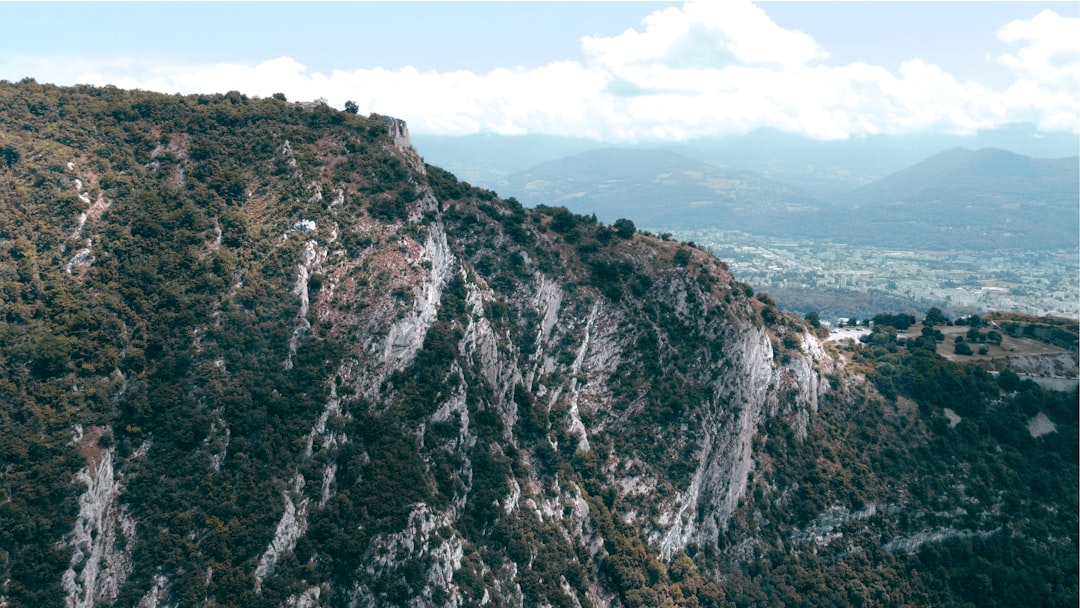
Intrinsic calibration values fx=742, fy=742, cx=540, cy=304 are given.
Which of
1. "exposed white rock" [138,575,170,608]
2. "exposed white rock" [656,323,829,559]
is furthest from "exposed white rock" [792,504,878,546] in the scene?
"exposed white rock" [138,575,170,608]

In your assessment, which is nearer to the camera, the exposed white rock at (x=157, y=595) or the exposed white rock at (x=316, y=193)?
the exposed white rock at (x=157, y=595)

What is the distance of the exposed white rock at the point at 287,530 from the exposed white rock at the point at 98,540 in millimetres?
9103

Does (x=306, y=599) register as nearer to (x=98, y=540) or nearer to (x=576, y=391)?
(x=98, y=540)

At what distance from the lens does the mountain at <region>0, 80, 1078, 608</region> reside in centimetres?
5597

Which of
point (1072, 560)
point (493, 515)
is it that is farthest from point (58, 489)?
point (1072, 560)

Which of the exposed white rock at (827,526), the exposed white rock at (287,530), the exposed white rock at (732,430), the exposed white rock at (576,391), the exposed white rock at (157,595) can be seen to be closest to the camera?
the exposed white rock at (157,595)

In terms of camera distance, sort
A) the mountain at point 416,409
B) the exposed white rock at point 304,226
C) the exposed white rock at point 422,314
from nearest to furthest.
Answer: the mountain at point 416,409 < the exposed white rock at point 422,314 < the exposed white rock at point 304,226

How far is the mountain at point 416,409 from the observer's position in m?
56.0

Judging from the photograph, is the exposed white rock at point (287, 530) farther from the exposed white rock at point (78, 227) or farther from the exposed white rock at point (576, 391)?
the exposed white rock at point (78, 227)

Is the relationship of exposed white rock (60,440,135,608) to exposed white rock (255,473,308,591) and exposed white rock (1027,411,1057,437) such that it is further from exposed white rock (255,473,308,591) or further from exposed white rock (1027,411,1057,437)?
exposed white rock (1027,411,1057,437)

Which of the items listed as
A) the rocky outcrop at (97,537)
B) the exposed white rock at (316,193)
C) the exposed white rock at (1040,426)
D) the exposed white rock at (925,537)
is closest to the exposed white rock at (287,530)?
the rocky outcrop at (97,537)

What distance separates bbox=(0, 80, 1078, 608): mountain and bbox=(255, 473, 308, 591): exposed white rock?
298 mm

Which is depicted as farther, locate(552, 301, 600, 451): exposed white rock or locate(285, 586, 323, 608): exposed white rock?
locate(552, 301, 600, 451): exposed white rock

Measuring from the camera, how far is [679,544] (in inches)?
3000
